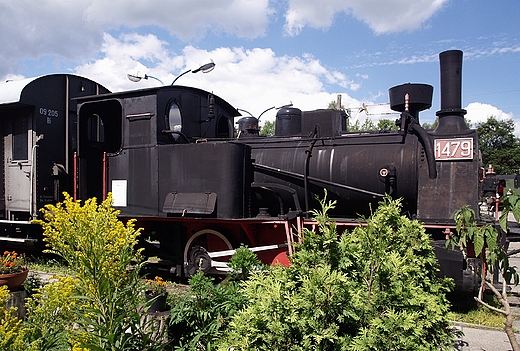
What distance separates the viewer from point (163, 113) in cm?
704

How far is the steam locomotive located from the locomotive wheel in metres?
0.02

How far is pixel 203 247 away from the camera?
23.2ft

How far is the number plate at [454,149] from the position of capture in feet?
18.5

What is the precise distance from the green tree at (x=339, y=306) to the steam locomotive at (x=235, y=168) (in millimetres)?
2629

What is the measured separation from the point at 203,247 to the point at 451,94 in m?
4.62

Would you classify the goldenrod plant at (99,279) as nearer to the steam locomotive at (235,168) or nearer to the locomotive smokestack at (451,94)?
the steam locomotive at (235,168)

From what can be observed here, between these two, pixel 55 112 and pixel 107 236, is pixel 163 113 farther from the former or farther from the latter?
pixel 107 236

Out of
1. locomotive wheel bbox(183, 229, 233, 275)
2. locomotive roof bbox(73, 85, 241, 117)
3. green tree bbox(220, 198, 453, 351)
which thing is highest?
locomotive roof bbox(73, 85, 241, 117)

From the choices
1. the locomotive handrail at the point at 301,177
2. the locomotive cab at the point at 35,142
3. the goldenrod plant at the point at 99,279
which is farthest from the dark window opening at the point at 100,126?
the goldenrod plant at the point at 99,279

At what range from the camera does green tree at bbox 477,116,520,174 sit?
43.7 m

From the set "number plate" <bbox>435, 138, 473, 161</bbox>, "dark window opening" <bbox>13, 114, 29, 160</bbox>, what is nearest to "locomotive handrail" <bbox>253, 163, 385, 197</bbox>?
"number plate" <bbox>435, 138, 473, 161</bbox>

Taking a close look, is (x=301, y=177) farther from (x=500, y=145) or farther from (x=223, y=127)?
(x=500, y=145)

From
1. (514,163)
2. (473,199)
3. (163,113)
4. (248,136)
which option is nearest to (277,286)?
(473,199)

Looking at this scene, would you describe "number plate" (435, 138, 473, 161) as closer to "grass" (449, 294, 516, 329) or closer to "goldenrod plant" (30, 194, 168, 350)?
"grass" (449, 294, 516, 329)
